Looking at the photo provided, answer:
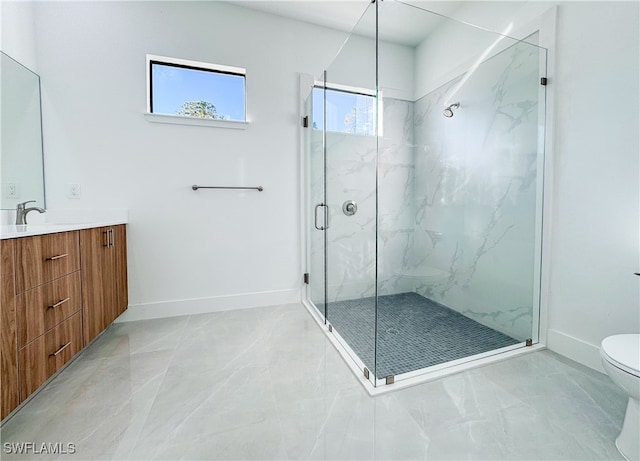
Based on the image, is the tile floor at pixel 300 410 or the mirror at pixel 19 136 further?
the mirror at pixel 19 136

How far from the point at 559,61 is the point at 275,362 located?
7.93 feet

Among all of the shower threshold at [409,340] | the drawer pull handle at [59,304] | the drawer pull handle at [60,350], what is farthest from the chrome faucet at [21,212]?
the shower threshold at [409,340]

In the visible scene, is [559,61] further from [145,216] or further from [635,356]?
[145,216]

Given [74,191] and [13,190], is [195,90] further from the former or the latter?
[13,190]

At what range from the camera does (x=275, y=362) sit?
5.36 feet

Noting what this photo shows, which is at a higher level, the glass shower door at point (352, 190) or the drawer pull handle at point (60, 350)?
the glass shower door at point (352, 190)

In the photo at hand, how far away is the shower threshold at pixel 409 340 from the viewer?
5.00 feet

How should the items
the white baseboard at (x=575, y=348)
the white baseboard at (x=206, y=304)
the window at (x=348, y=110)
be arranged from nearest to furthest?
the white baseboard at (x=575, y=348) < the window at (x=348, y=110) < the white baseboard at (x=206, y=304)

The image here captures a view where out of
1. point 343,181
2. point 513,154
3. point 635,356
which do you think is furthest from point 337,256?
point 635,356

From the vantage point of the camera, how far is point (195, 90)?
238 cm

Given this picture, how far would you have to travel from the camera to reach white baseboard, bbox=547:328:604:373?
1.52 metres

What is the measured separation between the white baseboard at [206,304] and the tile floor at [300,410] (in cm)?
51

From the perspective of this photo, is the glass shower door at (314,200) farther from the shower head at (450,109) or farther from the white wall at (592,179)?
the white wall at (592,179)

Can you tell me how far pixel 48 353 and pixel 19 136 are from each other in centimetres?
148
